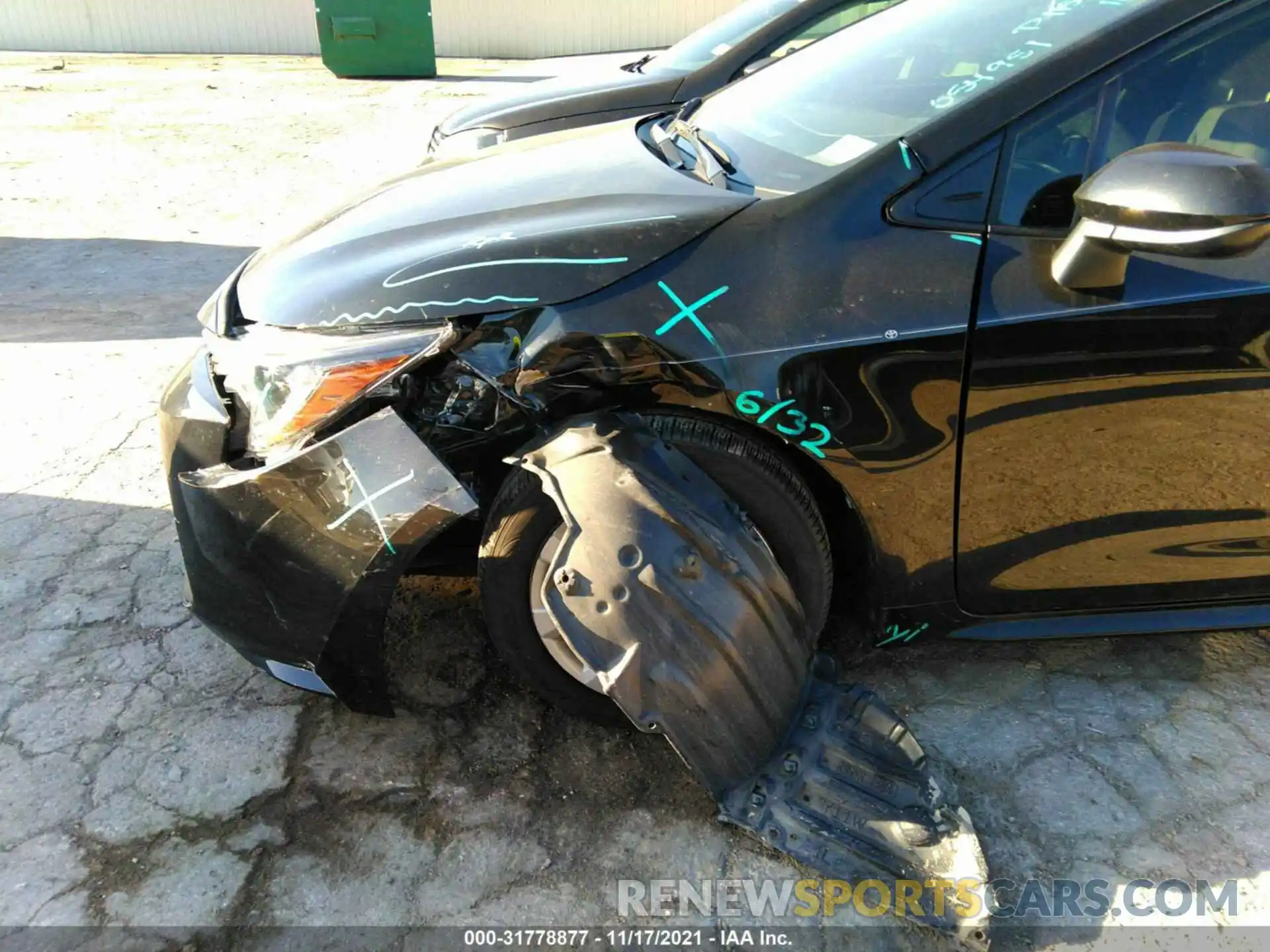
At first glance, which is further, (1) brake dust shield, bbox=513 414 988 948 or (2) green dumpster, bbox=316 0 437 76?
(2) green dumpster, bbox=316 0 437 76

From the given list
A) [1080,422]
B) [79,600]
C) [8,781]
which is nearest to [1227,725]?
[1080,422]

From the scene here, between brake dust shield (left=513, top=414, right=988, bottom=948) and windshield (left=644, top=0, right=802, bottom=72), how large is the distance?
3.73 m

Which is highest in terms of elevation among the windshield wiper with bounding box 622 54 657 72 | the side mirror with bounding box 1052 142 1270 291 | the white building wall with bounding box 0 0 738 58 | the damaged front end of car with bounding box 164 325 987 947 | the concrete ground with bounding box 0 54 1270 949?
the side mirror with bounding box 1052 142 1270 291

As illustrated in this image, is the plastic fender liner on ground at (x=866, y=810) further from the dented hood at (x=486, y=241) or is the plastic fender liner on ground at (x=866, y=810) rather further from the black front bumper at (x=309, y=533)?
the dented hood at (x=486, y=241)

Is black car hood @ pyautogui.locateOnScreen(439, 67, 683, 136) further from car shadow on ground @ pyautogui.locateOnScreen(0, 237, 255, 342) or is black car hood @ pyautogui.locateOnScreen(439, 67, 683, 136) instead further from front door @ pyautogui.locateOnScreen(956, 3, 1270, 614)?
front door @ pyautogui.locateOnScreen(956, 3, 1270, 614)

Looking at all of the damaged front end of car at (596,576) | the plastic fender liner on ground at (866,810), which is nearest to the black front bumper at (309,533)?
the damaged front end of car at (596,576)

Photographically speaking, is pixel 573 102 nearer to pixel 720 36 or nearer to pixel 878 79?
pixel 720 36

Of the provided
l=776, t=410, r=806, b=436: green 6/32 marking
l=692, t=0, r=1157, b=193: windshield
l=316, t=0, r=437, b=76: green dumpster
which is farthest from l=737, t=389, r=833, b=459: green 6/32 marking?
l=316, t=0, r=437, b=76: green dumpster

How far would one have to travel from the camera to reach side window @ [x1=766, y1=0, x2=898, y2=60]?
485cm

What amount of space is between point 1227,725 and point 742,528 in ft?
4.56

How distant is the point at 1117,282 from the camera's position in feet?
6.03

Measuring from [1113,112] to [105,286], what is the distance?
5342 mm

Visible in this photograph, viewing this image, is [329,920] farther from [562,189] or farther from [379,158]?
[379,158]

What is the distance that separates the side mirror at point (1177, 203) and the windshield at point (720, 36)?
11.8 ft
